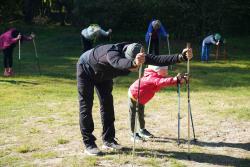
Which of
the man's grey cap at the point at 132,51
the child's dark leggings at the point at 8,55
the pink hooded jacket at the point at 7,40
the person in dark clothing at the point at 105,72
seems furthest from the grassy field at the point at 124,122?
the man's grey cap at the point at 132,51

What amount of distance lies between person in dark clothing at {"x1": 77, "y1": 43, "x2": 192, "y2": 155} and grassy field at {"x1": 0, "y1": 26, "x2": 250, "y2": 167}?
376 mm

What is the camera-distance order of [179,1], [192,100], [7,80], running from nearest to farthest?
[192,100] → [7,80] → [179,1]

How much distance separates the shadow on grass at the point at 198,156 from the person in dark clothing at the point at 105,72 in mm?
411

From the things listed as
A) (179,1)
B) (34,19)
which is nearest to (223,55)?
(179,1)

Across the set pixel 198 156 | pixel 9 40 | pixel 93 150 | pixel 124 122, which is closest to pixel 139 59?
pixel 93 150

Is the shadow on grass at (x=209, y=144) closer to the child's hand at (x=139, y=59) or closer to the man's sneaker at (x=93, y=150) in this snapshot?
the man's sneaker at (x=93, y=150)

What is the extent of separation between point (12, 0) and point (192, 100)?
27.2m

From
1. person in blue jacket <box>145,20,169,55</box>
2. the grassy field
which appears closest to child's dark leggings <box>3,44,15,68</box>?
the grassy field

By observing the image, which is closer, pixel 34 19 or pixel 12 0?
pixel 12 0

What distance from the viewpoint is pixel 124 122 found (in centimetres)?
1022

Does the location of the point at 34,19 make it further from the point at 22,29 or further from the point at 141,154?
the point at 141,154

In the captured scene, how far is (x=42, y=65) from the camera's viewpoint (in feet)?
68.8

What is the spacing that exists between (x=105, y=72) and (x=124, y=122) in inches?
126

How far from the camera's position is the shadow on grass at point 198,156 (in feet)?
24.5
